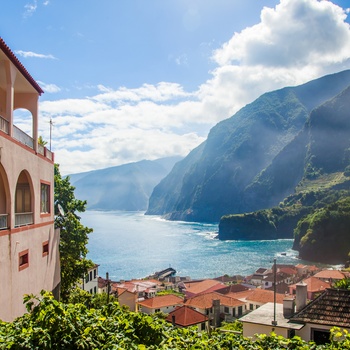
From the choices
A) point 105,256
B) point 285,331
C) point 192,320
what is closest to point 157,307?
point 192,320

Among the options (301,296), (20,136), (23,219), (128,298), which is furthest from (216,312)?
(20,136)

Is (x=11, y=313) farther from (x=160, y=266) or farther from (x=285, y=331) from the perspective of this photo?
(x=160, y=266)

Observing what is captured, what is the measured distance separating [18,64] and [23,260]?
6666 mm

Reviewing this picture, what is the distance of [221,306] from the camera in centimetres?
4947

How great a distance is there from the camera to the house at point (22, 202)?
11602mm

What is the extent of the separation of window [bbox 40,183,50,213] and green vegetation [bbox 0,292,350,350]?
933cm

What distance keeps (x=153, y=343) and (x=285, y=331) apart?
32.4 ft

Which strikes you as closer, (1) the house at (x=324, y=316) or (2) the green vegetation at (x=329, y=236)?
(1) the house at (x=324, y=316)

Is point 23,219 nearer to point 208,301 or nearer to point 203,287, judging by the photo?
point 208,301

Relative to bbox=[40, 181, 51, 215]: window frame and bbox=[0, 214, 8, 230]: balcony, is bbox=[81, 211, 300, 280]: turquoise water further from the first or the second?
bbox=[0, 214, 8, 230]: balcony

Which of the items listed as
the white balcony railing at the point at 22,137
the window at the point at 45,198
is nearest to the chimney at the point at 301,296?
the window at the point at 45,198

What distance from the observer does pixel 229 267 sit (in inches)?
3708

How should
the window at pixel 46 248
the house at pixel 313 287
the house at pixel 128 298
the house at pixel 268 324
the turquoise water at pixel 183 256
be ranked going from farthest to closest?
the turquoise water at pixel 183 256
the house at pixel 313 287
the house at pixel 128 298
the window at pixel 46 248
the house at pixel 268 324

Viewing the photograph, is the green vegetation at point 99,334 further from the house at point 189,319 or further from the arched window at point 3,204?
the house at point 189,319
